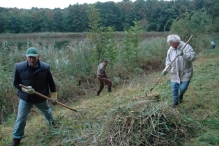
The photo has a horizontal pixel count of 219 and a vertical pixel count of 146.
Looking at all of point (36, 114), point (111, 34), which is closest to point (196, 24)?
point (111, 34)

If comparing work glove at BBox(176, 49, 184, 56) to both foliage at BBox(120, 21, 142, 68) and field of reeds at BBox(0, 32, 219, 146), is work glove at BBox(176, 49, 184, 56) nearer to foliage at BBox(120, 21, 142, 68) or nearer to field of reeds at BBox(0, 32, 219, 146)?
field of reeds at BBox(0, 32, 219, 146)

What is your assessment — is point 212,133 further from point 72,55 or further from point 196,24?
point 196,24

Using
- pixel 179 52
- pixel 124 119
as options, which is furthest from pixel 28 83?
pixel 179 52

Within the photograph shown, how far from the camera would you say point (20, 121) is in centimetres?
371

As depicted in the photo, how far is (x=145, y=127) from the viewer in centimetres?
323

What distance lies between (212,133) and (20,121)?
3.16 meters

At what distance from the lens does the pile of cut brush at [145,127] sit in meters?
3.09

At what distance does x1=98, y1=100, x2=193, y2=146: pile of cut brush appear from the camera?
3092mm

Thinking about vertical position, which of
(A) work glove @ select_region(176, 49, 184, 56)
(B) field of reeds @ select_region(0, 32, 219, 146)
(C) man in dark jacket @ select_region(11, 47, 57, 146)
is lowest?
(B) field of reeds @ select_region(0, 32, 219, 146)

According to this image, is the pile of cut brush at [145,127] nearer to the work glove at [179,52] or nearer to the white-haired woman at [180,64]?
the white-haired woman at [180,64]

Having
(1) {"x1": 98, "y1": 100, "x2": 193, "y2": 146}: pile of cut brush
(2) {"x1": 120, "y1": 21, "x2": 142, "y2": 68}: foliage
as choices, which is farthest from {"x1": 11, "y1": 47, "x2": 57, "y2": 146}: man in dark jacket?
(2) {"x1": 120, "y1": 21, "x2": 142, "y2": 68}: foliage

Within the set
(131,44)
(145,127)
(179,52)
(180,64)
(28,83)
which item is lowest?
(145,127)

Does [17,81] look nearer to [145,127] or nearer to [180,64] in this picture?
[145,127]

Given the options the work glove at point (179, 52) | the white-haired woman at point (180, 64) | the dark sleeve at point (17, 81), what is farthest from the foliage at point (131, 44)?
the dark sleeve at point (17, 81)
